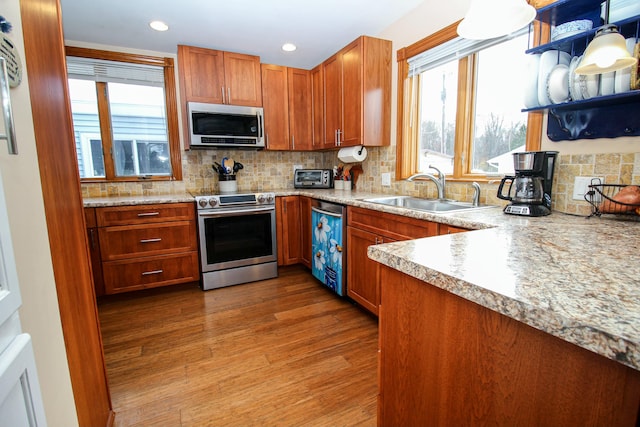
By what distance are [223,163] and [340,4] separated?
1876 mm

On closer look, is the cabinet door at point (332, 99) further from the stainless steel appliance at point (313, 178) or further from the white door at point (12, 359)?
the white door at point (12, 359)

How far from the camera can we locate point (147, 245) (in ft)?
8.77

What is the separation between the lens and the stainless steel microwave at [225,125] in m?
2.92

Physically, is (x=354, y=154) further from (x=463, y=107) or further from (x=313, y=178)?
(x=463, y=107)

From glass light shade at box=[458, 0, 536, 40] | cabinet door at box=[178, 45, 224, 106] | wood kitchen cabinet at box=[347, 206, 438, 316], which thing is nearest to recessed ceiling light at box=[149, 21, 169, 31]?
cabinet door at box=[178, 45, 224, 106]

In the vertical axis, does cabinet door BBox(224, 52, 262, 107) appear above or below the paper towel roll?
above

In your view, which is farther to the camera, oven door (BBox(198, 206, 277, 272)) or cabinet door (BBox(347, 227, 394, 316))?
oven door (BBox(198, 206, 277, 272))

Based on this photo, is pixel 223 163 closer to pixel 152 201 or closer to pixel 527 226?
pixel 152 201

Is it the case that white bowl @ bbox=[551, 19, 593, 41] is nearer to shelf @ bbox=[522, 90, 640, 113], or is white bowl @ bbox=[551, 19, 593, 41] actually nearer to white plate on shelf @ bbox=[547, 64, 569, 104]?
white plate on shelf @ bbox=[547, 64, 569, 104]

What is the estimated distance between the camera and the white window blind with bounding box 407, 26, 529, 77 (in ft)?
6.28

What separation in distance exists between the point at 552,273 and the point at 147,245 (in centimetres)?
288

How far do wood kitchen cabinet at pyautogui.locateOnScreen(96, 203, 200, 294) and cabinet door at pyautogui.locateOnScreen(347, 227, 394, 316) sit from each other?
4.93ft

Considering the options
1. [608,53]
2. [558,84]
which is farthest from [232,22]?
[608,53]

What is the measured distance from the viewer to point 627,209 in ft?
4.05
